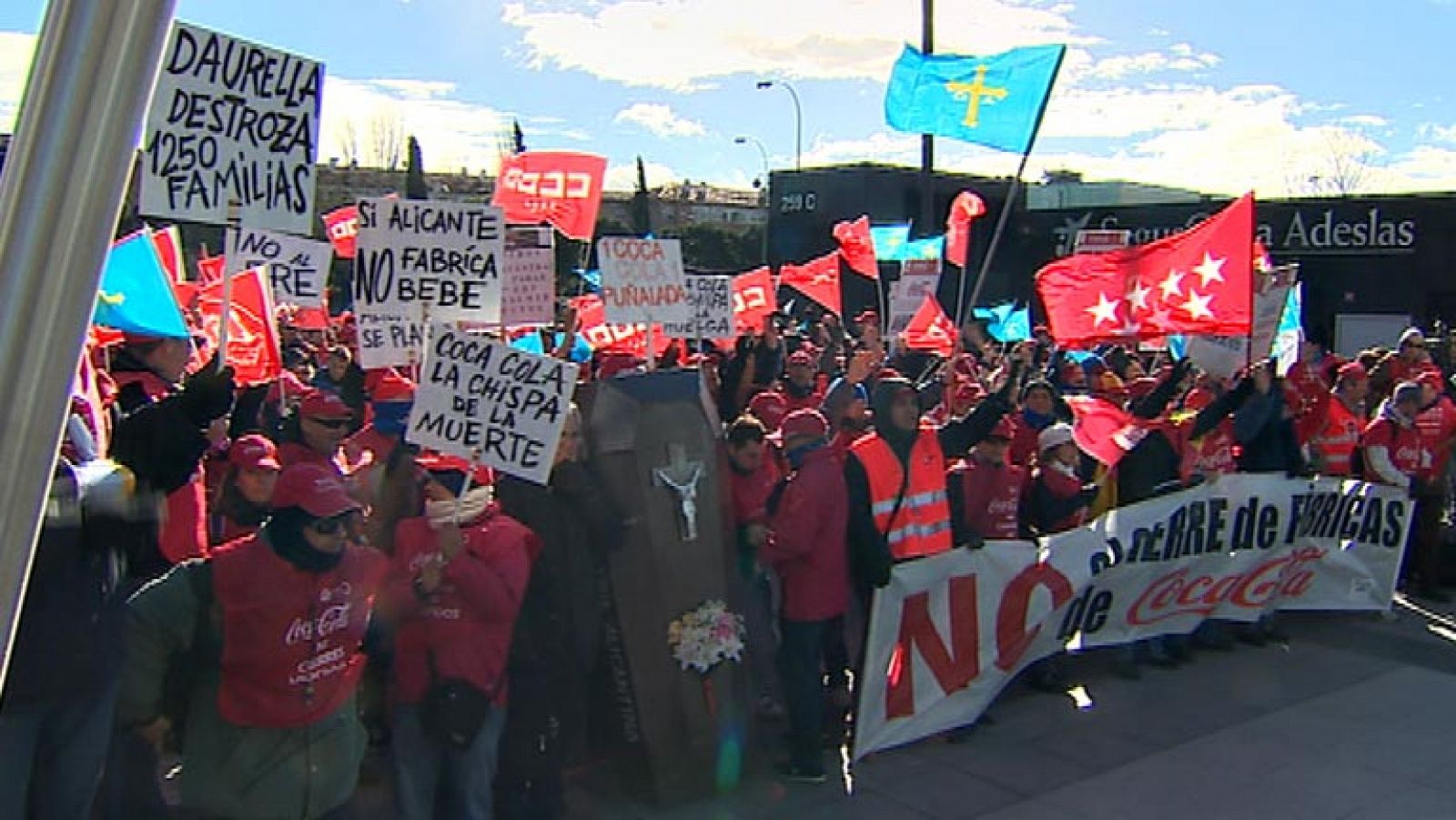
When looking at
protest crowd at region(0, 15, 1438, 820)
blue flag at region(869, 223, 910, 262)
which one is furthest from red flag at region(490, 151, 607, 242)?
blue flag at region(869, 223, 910, 262)

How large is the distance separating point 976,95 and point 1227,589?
12.1 feet

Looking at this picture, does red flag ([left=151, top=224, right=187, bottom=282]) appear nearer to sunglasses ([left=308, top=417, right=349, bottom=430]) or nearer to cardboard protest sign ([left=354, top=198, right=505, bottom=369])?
cardboard protest sign ([left=354, top=198, right=505, bottom=369])

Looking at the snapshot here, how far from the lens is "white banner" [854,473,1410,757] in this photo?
637 centimetres

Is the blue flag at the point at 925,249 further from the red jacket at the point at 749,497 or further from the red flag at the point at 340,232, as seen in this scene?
the red jacket at the point at 749,497

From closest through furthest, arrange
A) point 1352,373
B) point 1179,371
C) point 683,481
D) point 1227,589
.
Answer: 1. point 683,481
2. point 1227,589
3. point 1179,371
4. point 1352,373

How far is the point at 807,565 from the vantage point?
5.97m

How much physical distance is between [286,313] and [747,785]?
35.1 ft

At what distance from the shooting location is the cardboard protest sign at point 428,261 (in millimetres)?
6191

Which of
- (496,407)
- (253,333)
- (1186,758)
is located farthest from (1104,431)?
(253,333)

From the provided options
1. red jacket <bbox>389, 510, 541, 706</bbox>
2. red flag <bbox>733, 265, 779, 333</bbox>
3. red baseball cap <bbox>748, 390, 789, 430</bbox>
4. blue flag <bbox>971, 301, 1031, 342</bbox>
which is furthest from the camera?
blue flag <bbox>971, 301, 1031, 342</bbox>

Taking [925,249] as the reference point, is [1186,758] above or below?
below

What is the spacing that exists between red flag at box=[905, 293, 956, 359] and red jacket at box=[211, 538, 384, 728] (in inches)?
375

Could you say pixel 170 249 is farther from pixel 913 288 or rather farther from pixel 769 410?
pixel 913 288

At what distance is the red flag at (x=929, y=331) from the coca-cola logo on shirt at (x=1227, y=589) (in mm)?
4598
